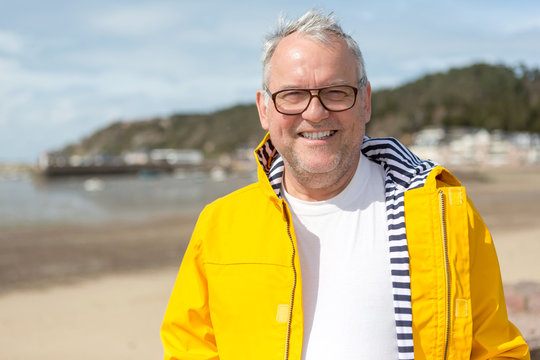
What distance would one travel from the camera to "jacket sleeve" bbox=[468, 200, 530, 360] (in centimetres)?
167

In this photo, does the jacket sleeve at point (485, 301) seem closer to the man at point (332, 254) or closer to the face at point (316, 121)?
the man at point (332, 254)

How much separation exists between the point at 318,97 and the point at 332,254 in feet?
1.73

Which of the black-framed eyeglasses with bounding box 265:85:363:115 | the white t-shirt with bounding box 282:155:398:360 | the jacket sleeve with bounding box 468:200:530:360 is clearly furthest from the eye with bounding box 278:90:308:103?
the jacket sleeve with bounding box 468:200:530:360

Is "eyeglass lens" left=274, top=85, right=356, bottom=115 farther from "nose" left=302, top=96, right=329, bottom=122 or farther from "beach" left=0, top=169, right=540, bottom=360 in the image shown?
"beach" left=0, top=169, right=540, bottom=360

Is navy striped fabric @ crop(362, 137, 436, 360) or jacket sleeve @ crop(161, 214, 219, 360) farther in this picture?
jacket sleeve @ crop(161, 214, 219, 360)

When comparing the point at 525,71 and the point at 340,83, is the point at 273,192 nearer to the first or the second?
the point at 340,83

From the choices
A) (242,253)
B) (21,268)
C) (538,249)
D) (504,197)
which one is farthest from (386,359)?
(504,197)

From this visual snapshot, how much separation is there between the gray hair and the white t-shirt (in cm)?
45

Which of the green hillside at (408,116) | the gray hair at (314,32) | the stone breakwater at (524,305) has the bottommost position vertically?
the stone breakwater at (524,305)

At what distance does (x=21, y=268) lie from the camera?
11984mm

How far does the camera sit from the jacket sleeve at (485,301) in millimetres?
1665

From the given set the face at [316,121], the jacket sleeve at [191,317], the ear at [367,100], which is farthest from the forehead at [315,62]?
the jacket sleeve at [191,317]

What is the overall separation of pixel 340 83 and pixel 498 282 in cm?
81

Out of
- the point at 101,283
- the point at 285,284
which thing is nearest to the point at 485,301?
the point at 285,284
